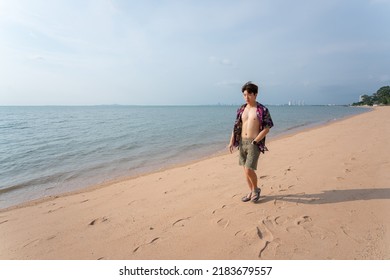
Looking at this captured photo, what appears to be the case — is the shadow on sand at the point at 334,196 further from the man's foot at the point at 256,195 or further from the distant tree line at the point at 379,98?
the distant tree line at the point at 379,98

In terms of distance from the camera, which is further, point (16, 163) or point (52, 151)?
point (52, 151)

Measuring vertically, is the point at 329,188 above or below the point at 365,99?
below

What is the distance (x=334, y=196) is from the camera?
4477 mm

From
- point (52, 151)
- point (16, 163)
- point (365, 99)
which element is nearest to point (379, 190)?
point (16, 163)

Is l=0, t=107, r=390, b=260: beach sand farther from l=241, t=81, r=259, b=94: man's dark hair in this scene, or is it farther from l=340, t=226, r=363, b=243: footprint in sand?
l=241, t=81, r=259, b=94: man's dark hair

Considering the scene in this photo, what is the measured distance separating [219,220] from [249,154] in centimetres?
130

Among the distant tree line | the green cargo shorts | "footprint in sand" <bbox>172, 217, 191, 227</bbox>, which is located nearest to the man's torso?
the green cargo shorts

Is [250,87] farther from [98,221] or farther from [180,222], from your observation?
[98,221]

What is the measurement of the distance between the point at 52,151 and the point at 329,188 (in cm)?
1365

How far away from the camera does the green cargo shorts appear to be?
4.13 m

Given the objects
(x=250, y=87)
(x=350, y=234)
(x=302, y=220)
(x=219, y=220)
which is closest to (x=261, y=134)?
(x=250, y=87)

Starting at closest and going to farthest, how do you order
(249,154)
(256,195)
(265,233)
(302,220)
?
1. (265,233)
2. (302,220)
3. (249,154)
4. (256,195)
